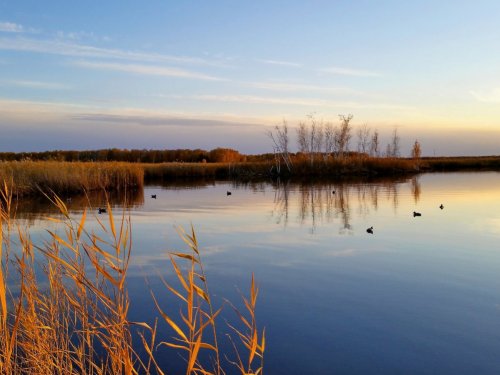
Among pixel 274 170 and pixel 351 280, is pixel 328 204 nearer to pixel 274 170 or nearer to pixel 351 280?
pixel 351 280

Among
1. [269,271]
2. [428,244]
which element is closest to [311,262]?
[269,271]

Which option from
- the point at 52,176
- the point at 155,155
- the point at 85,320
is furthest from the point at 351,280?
the point at 155,155

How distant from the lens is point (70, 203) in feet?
58.5

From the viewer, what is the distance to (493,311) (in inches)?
228

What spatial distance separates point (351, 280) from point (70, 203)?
1332 cm

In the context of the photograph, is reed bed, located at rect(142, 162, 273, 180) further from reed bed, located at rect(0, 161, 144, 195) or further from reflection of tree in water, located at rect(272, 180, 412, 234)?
reflection of tree in water, located at rect(272, 180, 412, 234)

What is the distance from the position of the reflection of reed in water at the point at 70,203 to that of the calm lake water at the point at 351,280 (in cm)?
30

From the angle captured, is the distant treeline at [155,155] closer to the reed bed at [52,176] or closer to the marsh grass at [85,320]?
the reed bed at [52,176]

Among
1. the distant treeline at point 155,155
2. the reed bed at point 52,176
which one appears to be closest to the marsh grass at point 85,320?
the reed bed at point 52,176

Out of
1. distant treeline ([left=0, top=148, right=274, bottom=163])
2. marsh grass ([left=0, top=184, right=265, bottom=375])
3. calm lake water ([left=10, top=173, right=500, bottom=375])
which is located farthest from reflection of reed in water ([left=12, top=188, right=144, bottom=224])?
distant treeline ([left=0, top=148, right=274, bottom=163])

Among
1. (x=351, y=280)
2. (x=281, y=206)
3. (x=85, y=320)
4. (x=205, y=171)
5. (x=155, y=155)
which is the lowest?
(x=351, y=280)

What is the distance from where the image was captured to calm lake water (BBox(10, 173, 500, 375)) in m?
4.70

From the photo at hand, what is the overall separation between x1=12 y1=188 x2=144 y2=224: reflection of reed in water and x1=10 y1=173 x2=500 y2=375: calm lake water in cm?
30

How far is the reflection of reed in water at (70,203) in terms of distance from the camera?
14686 millimetres
